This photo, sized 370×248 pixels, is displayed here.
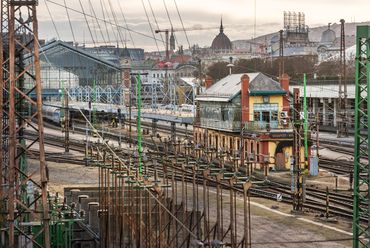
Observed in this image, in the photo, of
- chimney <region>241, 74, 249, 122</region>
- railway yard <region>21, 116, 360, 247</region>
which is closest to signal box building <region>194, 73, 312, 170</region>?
chimney <region>241, 74, 249, 122</region>

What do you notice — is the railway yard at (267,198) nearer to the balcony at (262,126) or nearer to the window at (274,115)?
the balcony at (262,126)

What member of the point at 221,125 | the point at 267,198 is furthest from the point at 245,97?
the point at 267,198

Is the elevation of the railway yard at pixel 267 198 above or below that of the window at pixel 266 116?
below

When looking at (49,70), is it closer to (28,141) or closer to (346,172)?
(28,141)

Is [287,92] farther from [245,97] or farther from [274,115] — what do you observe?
[245,97]

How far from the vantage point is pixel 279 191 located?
36.4m

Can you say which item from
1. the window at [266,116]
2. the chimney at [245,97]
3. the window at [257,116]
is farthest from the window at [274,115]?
the chimney at [245,97]

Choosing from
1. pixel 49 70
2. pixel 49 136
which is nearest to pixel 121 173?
pixel 49 136

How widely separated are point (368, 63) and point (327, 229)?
1005 centimetres

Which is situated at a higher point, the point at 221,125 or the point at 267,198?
the point at 221,125

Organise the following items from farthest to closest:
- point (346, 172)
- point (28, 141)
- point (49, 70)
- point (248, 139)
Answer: point (49, 70), point (28, 141), point (248, 139), point (346, 172)

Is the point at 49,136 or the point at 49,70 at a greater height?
the point at 49,70

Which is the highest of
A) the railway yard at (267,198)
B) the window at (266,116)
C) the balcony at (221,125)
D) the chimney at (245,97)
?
the chimney at (245,97)

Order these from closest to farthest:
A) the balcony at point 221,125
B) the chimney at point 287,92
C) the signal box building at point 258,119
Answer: the signal box building at point 258,119, the chimney at point 287,92, the balcony at point 221,125
